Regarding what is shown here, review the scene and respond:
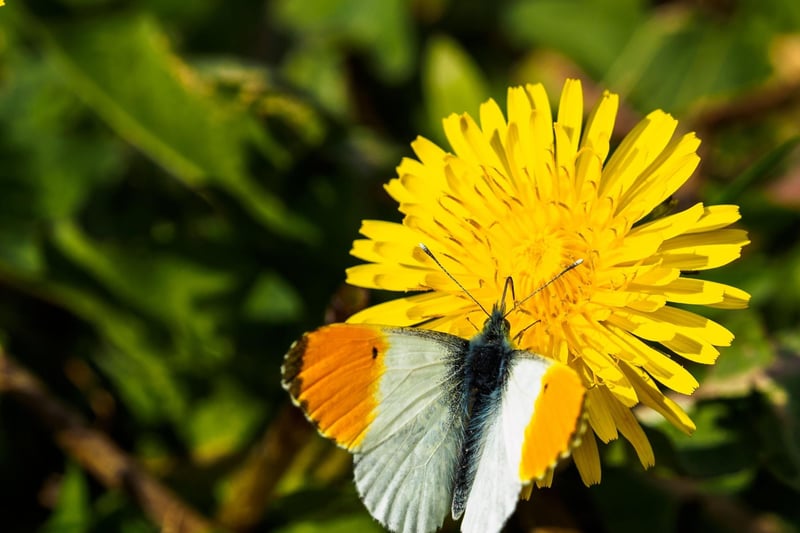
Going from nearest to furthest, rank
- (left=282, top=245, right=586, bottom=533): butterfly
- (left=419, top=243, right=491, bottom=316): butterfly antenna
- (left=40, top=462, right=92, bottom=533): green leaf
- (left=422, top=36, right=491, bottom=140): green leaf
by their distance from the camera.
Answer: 1. (left=282, top=245, right=586, bottom=533): butterfly
2. (left=419, top=243, right=491, bottom=316): butterfly antenna
3. (left=40, top=462, right=92, bottom=533): green leaf
4. (left=422, top=36, right=491, bottom=140): green leaf

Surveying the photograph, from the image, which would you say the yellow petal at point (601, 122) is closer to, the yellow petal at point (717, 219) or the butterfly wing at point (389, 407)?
the yellow petal at point (717, 219)

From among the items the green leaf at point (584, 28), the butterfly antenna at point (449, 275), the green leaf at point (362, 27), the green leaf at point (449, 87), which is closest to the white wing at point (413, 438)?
the butterfly antenna at point (449, 275)

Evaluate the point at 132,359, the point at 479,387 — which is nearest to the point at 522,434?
the point at 479,387

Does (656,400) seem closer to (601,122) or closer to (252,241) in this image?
(601,122)

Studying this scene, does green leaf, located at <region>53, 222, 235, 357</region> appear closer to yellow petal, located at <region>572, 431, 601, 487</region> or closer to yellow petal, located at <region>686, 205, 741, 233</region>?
yellow petal, located at <region>572, 431, 601, 487</region>

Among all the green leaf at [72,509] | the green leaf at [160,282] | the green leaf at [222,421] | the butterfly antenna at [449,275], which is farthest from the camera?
the green leaf at [222,421]

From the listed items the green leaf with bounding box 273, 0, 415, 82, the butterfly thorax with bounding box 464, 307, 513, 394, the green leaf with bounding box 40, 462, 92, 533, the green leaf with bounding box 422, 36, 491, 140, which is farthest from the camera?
the green leaf with bounding box 273, 0, 415, 82

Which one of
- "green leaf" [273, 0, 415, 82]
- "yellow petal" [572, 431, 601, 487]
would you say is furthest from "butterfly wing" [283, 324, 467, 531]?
"green leaf" [273, 0, 415, 82]
